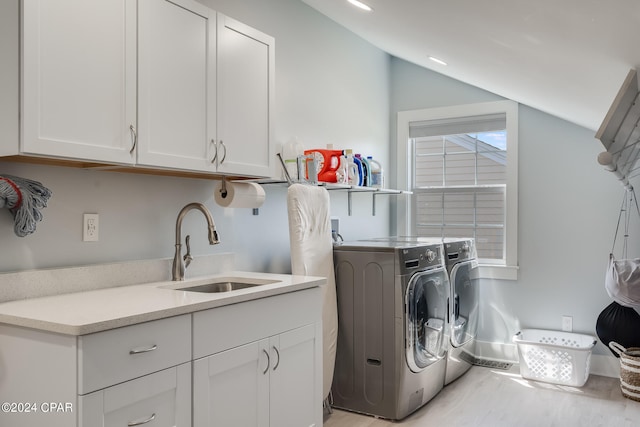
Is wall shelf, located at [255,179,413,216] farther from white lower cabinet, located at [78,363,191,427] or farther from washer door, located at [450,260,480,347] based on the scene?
white lower cabinet, located at [78,363,191,427]

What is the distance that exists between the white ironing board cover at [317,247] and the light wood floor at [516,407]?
16.9 inches

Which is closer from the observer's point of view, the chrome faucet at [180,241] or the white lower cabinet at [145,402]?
the white lower cabinet at [145,402]

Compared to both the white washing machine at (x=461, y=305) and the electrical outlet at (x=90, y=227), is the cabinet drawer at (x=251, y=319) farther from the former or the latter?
the white washing machine at (x=461, y=305)

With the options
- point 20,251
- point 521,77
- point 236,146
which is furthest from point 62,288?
point 521,77

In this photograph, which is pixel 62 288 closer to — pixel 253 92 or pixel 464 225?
pixel 253 92

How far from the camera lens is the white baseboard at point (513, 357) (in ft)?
11.9

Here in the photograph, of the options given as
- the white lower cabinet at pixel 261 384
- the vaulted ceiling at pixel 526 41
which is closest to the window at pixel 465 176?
the vaulted ceiling at pixel 526 41

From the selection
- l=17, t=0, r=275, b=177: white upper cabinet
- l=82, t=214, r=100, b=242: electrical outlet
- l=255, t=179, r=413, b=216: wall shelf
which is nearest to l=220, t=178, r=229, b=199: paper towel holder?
l=17, t=0, r=275, b=177: white upper cabinet

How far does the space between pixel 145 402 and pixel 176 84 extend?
1174mm

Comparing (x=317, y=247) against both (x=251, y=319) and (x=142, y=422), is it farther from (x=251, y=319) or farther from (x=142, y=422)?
(x=142, y=422)

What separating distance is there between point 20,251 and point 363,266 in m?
1.75

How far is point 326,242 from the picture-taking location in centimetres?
298

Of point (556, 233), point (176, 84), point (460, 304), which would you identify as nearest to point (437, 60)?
point (556, 233)

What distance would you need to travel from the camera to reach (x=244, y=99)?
2.33 metres
